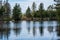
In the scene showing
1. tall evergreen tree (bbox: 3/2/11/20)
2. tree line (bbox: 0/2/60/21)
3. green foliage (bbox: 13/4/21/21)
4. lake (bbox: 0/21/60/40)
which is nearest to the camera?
lake (bbox: 0/21/60/40)

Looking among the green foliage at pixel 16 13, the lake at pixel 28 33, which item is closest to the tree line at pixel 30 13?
the green foliage at pixel 16 13

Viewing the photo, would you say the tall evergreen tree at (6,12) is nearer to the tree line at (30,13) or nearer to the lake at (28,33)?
the tree line at (30,13)

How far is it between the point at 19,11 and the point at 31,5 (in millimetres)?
824

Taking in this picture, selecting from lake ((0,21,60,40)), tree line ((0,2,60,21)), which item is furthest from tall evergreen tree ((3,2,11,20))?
lake ((0,21,60,40))

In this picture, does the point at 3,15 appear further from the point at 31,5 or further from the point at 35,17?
the point at 31,5

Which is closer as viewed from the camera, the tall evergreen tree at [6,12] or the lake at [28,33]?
the lake at [28,33]

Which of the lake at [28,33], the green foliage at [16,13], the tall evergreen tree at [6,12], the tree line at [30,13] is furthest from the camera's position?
the green foliage at [16,13]

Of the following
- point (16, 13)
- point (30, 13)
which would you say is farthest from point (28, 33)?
point (30, 13)

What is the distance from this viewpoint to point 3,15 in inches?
189

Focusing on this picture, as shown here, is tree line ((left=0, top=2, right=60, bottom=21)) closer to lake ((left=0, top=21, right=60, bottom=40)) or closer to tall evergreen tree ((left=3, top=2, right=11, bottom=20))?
tall evergreen tree ((left=3, top=2, right=11, bottom=20))

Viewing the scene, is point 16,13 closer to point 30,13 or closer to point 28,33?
point 30,13

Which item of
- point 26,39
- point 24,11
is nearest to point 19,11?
point 24,11

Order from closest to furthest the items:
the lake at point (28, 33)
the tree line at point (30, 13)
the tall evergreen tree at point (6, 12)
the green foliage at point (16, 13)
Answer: the lake at point (28, 33) < the tall evergreen tree at point (6, 12) < the tree line at point (30, 13) < the green foliage at point (16, 13)

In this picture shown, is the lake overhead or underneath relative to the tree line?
underneath
